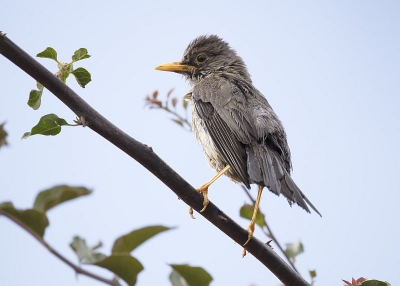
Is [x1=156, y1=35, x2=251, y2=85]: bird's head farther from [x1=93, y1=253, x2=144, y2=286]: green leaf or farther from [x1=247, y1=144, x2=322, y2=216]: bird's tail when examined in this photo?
[x1=93, y1=253, x2=144, y2=286]: green leaf

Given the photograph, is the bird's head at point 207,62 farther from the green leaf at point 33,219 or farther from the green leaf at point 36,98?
the green leaf at point 33,219

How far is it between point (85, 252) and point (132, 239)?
154 millimetres

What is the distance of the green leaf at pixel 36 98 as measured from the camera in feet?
8.36

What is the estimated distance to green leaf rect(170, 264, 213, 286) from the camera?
1621 mm

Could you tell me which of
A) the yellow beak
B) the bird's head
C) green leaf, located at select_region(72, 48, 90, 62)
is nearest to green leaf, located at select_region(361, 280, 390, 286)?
green leaf, located at select_region(72, 48, 90, 62)

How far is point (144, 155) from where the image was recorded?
2496 millimetres

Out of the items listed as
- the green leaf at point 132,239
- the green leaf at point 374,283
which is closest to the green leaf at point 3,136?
the green leaf at point 132,239

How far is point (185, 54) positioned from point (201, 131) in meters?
1.87

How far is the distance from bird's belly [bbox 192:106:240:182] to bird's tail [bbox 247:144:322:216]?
0.52 m

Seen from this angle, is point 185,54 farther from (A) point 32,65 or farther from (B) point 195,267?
(B) point 195,267

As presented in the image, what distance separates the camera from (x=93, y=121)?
2322mm

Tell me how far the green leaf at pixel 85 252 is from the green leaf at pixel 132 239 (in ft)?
0.19

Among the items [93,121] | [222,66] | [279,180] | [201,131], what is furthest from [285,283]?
[222,66]

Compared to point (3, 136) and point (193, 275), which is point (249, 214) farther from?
point (3, 136)
